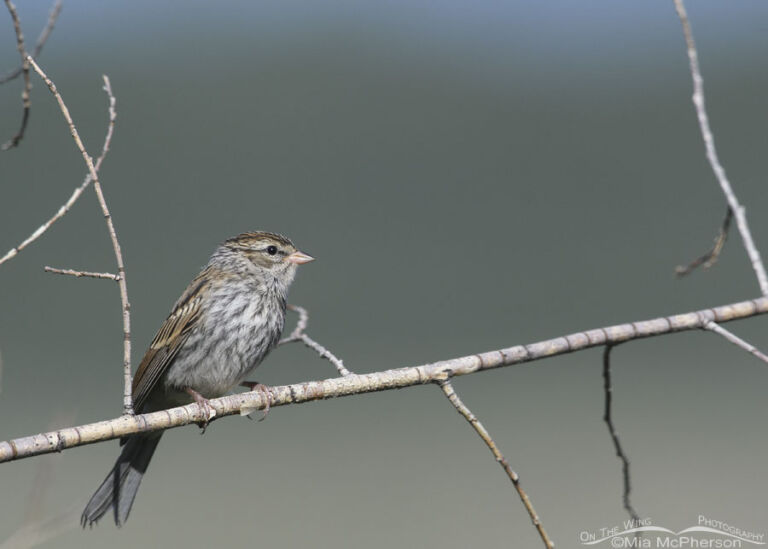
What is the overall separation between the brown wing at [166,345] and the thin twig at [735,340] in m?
2.46

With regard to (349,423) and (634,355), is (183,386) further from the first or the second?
(634,355)

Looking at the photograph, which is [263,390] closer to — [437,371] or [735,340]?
[437,371]

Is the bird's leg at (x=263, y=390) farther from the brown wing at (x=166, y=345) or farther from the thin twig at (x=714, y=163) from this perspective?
the thin twig at (x=714, y=163)

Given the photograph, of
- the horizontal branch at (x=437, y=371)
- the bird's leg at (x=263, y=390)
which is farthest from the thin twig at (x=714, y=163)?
the bird's leg at (x=263, y=390)

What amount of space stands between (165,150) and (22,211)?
629cm

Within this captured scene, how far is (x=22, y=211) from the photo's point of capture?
2414 cm

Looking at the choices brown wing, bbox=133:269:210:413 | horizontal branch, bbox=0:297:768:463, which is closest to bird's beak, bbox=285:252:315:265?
brown wing, bbox=133:269:210:413

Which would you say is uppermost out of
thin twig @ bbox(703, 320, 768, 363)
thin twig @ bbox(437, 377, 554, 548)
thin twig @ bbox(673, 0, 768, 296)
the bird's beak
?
the bird's beak

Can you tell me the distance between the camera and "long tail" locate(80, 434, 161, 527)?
4375 millimetres

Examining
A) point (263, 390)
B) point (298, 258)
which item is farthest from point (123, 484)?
point (298, 258)

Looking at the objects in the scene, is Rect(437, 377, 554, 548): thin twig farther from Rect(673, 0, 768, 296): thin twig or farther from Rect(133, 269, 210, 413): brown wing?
Rect(133, 269, 210, 413): brown wing

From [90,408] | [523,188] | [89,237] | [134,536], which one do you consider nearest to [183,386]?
[134,536]

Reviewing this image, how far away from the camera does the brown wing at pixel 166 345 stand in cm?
480

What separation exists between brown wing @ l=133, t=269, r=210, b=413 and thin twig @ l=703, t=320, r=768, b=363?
2.46 meters
